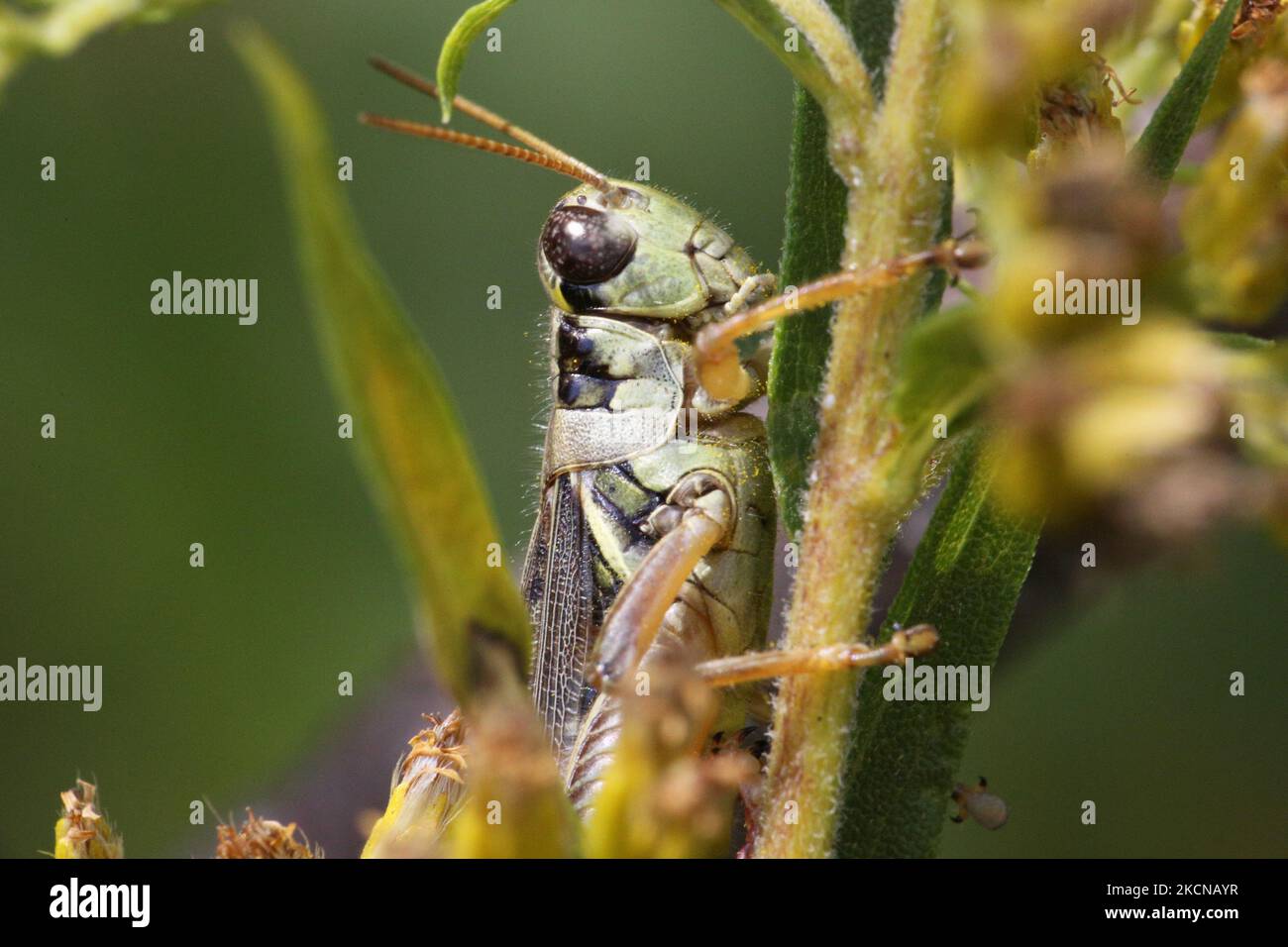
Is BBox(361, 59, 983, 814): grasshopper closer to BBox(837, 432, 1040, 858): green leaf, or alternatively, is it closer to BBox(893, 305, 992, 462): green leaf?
BBox(837, 432, 1040, 858): green leaf

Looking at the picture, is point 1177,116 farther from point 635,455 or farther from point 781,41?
Answer: point 635,455

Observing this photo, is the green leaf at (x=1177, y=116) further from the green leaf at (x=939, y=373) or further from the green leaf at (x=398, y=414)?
the green leaf at (x=398, y=414)

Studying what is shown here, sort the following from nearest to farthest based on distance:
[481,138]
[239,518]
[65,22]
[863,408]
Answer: [863,408] → [65,22] → [481,138] → [239,518]

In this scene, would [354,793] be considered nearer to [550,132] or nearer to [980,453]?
[980,453]

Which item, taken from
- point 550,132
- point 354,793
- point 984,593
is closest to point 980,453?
point 984,593

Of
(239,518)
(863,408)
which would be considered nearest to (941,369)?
(863,408)

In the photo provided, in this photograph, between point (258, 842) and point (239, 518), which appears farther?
point (239, 518)
